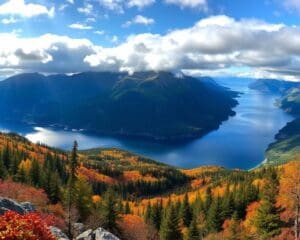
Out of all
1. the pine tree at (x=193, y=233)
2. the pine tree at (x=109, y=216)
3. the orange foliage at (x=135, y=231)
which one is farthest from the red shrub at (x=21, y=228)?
the pine tree at (x=193, y=233)

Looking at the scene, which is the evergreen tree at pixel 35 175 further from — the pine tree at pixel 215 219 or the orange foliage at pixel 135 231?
the pine tree at pixel 215 219

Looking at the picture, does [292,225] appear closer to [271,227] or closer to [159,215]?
[271,227]

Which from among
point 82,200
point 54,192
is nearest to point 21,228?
point 82,200

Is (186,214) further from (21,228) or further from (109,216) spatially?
(21,228)

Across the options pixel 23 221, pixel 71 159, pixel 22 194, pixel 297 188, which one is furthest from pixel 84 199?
pixel 23 221

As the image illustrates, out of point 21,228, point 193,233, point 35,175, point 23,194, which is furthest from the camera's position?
point 35,175

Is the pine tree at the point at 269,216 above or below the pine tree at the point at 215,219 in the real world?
above

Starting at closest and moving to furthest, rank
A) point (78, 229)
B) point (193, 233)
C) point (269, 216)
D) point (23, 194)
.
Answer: point (78, 229)
point (269, 216)
point (23, 194)
point (193, 233)

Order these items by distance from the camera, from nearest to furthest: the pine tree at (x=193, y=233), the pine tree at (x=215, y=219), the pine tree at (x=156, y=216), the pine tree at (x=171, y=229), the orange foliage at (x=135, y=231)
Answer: the pine tree at (x=193, y=233), the pine tree at (x=171, y=229), the orange foliage at (x=135, y=231), the pine tree at (x=215, y=219), the pine tree at (x=156, y=216)

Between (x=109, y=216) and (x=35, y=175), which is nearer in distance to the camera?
(x=109, y=216)
